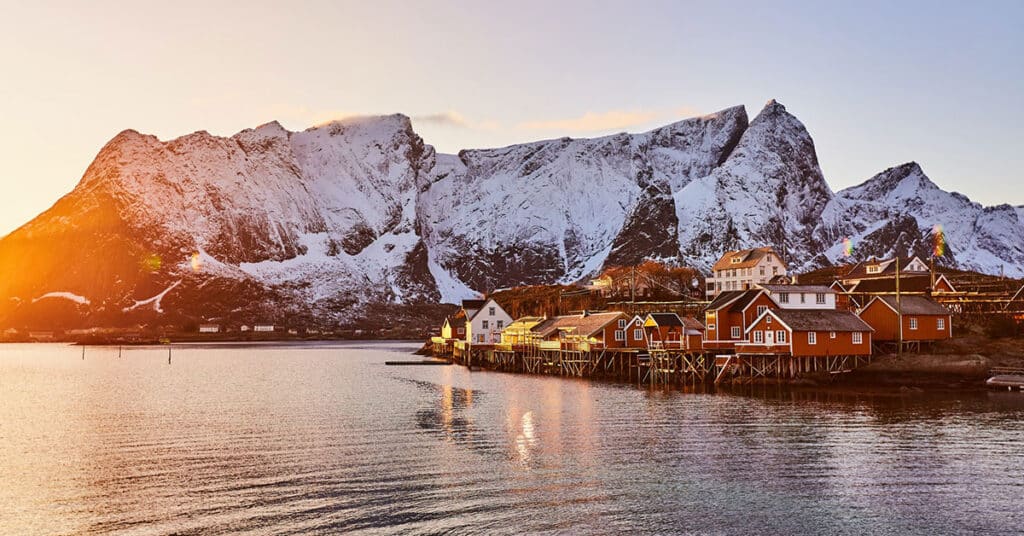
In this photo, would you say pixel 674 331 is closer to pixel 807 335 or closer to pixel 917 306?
pixel 807 335

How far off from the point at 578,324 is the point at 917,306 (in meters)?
33.7

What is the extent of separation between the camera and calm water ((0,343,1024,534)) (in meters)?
26.6

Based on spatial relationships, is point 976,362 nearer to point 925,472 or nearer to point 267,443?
point 925,472

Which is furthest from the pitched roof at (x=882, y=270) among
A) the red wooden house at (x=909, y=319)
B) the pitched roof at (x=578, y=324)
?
the pitched roof at (x=578, y=324)

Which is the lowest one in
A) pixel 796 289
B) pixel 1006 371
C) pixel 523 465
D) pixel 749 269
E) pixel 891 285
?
pixel 523 465

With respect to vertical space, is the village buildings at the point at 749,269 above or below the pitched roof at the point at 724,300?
above

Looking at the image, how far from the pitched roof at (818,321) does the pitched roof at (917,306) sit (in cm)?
410

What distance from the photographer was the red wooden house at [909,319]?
73.1m

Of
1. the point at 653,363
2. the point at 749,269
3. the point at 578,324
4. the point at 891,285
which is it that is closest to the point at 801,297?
the point at 653,363

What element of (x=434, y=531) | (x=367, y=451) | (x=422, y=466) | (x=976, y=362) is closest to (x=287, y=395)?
(x=367, y=451)

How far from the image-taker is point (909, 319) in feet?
240

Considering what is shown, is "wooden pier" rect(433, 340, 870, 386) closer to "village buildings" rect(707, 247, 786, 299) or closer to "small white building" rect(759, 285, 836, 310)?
"small white building" rect(759, 285, 836, 310)

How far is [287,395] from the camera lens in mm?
70375

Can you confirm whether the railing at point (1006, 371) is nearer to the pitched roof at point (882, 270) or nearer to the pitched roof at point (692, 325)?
the pitched roof at point (692, 325)
